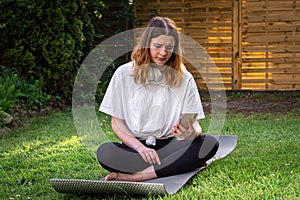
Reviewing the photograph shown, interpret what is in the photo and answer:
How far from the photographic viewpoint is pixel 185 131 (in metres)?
3.10

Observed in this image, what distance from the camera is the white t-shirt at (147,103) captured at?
3.29 m

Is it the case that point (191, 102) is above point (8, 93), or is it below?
above

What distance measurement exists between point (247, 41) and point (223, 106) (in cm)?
180

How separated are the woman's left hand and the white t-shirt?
0.51 ft

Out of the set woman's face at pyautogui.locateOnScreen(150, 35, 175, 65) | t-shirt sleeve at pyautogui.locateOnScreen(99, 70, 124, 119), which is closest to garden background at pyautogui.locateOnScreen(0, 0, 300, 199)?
t-shirt sleeve at pyautogui.locateOnScreen(99, 70, 124, 119)

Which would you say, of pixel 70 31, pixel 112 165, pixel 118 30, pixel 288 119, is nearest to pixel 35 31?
pixel 70 31

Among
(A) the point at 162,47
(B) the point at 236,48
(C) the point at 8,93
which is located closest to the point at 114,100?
(A) the point at 162,47

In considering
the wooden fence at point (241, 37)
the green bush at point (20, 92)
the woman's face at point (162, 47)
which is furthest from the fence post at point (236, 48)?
the woman's face at point (162, 47)

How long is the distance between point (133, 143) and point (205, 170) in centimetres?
56

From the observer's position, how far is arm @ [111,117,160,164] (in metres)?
3.12

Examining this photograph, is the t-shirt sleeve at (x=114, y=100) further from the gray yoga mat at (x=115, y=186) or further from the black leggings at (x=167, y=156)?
the gray yoga mat at (x=115, y=186)

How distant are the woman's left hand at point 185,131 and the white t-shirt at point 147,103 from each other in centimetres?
16

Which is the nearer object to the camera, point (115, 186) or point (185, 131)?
point (115, 186)

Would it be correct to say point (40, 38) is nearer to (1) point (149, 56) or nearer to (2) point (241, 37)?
(2) point (241, 37)
